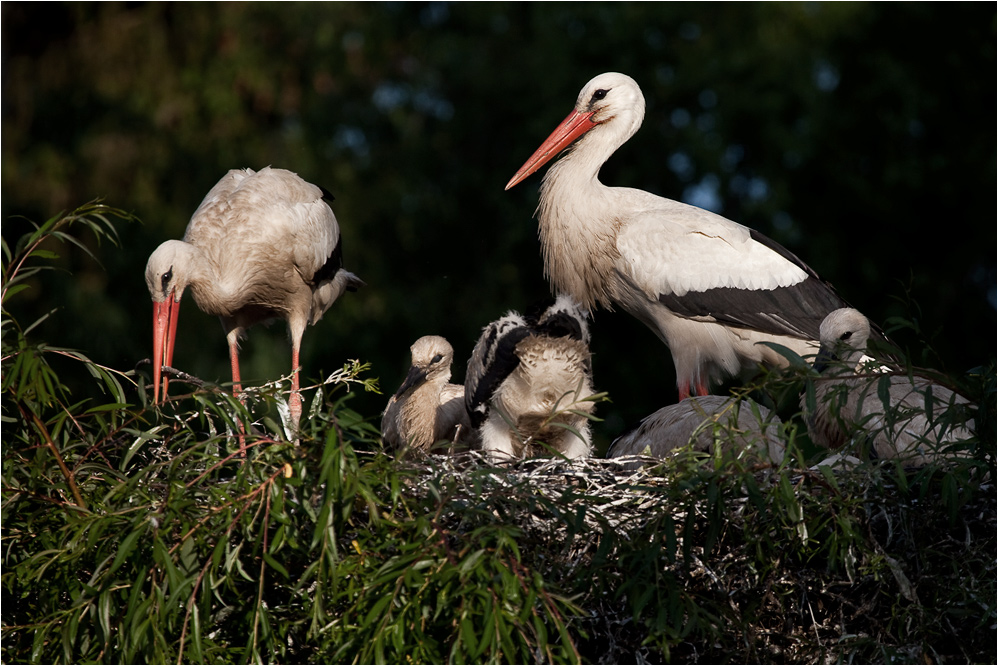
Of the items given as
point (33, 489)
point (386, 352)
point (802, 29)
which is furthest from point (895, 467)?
point (802, 29)

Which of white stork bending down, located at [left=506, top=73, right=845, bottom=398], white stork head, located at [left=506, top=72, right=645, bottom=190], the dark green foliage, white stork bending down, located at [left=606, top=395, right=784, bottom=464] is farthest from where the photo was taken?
white stork head, located at [left=506, top=72, right=645, bottom=190]

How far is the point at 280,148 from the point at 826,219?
464 cm

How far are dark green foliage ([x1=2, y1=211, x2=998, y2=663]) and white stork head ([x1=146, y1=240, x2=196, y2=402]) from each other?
4.96ft

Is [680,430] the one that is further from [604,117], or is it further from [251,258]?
[251,258]

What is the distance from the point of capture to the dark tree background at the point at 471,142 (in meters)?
8.88

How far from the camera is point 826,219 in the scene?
10.2 m

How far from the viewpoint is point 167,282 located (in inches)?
164

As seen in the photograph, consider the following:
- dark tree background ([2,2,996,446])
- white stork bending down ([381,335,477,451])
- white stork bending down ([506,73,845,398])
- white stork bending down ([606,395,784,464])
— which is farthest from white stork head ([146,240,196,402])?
dark tree background ([2,2,996,446])

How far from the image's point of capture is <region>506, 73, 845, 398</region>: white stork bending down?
4.22 m

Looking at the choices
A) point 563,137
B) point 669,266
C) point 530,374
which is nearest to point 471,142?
point 563,137

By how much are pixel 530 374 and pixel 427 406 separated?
2.16 feet

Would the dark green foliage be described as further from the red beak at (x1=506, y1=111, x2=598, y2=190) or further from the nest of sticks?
the red beak at (x1=506, y1=111, x2=598, y2=190)

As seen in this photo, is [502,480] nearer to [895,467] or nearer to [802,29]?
[895,467]

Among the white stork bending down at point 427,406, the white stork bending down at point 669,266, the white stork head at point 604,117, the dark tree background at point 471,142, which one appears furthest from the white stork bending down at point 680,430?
the dark tree background at point 471,142
